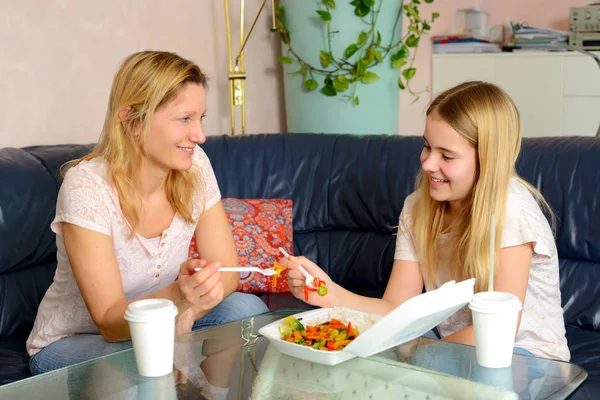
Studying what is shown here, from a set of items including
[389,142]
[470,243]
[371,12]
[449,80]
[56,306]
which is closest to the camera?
[470,243]

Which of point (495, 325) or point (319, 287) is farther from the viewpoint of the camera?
point (319, 287)

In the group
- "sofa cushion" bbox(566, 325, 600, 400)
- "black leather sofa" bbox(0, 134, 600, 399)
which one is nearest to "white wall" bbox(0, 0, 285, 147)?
"black leather sofa" bbox(0, 134, 600, 399)

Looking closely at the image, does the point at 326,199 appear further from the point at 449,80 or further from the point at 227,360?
the point at 449,80

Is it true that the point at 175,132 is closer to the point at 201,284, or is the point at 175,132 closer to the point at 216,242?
the point at 216,242

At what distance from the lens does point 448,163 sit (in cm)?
195

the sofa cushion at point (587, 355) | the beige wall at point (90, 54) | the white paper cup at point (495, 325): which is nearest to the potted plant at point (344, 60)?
the beige wall at point (90, 54)

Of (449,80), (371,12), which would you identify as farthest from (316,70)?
(449,80)

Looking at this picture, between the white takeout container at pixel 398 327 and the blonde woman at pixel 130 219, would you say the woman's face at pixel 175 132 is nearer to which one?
the blonde woman at pixel 130 219

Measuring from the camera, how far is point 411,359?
5.21 ft

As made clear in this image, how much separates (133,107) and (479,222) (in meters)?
0.86

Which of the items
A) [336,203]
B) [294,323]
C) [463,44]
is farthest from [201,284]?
[463,44]

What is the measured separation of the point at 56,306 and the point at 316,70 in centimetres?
195

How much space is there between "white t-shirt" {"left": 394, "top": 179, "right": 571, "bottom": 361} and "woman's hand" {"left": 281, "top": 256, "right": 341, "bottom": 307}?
1.07 ft

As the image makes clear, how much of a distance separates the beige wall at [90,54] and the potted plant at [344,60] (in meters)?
0.29
